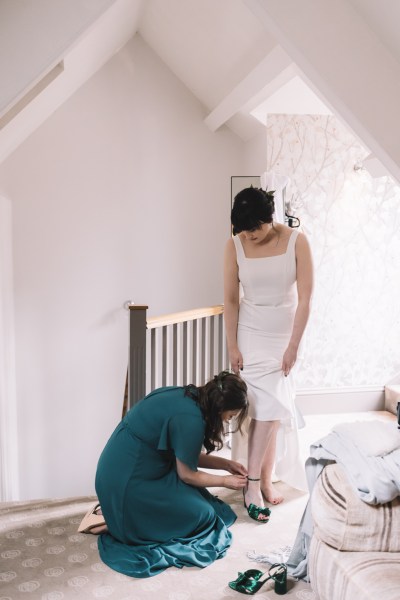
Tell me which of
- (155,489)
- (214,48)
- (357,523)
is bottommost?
(155,489)

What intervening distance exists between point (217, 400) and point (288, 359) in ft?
1.70

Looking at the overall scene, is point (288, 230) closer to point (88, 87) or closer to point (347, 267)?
point (347, 267)

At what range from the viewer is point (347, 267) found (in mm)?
4438

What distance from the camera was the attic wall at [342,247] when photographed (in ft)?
14.1

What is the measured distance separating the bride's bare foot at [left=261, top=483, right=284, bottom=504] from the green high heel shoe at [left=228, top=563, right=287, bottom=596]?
706 mm

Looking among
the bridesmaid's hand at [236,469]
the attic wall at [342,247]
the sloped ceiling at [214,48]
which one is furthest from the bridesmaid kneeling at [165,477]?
the attic wall at [342,247]

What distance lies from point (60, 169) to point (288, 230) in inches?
105

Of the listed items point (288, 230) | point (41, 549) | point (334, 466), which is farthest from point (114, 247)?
point (334, 466)

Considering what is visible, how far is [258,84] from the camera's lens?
3.72 m

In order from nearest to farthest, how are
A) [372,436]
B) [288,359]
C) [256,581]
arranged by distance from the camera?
[372,436], [256,581], [288,359]

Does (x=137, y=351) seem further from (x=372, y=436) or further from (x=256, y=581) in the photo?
(x=372, y=436)

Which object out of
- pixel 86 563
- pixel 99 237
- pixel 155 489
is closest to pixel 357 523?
pixel 155 489

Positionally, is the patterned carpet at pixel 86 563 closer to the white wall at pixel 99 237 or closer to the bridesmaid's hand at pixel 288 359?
the bridesmaid's hand at pixel 288 359

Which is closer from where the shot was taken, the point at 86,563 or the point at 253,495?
the point at 86,563
